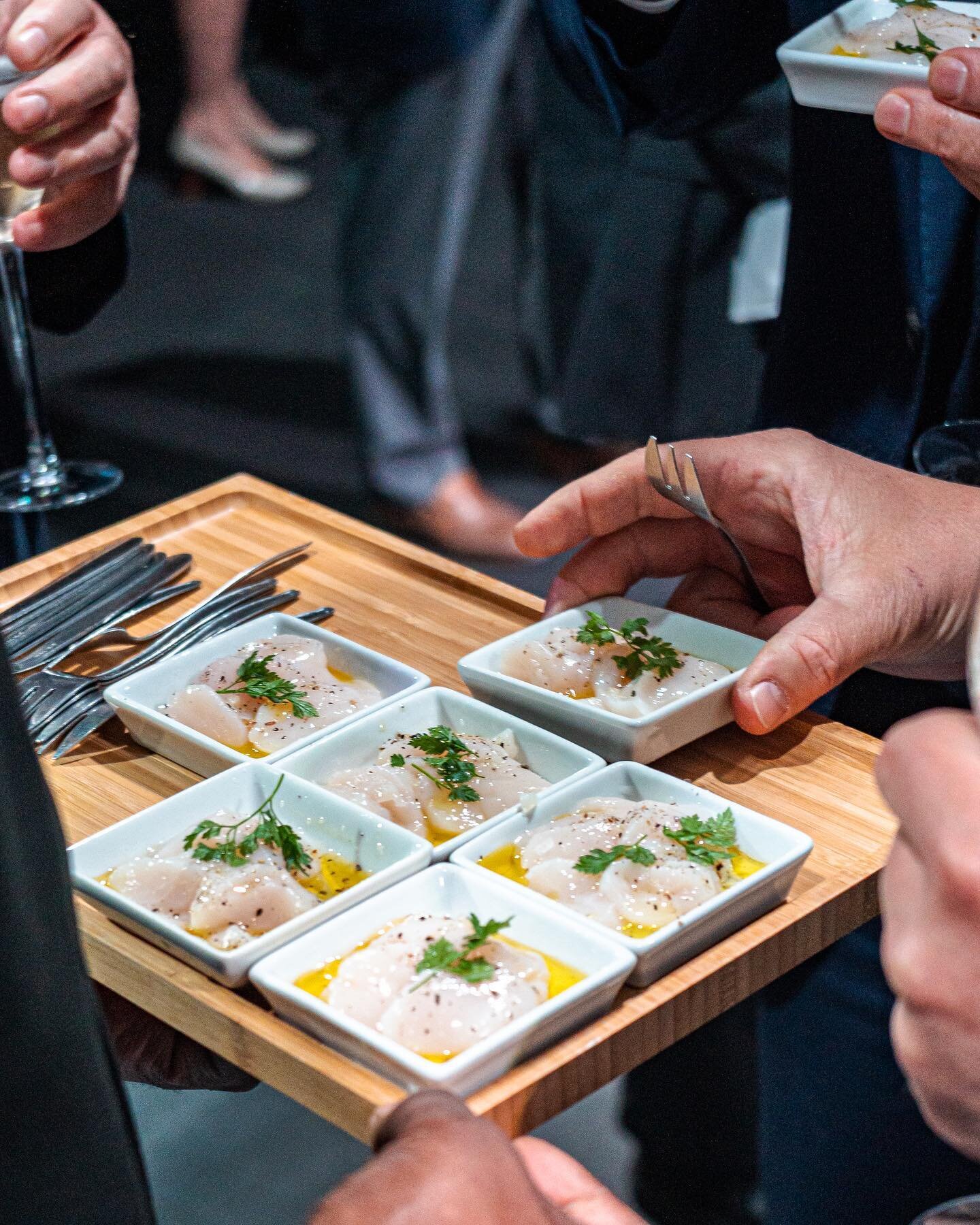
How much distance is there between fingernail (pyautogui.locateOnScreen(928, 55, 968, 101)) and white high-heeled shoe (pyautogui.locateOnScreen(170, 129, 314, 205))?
13.4ft

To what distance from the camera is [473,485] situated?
3689 millimetres

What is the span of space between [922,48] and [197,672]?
2.64ft

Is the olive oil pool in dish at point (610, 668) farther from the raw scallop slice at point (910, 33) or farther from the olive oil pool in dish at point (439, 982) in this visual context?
the raw scallop slice at point (910, 33)

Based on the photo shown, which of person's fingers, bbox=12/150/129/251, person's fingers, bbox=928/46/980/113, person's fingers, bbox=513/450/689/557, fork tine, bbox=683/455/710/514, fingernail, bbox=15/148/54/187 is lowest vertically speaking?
person's fingers, bbox=513/450/689/557

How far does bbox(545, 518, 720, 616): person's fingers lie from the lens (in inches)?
50.5

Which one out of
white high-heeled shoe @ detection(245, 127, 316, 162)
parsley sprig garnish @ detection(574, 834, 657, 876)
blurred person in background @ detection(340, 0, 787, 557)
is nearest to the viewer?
parsley sprig garnish @ detection(574, 834, 657, 876)

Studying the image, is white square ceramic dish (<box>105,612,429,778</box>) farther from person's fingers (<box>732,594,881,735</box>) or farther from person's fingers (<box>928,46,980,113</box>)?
person's fingers (<box>928,46,980,113</box>)

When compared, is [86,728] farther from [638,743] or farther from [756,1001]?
[756,1001]

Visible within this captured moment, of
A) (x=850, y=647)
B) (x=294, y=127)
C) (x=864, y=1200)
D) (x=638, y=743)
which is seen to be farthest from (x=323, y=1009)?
(x=294, y=127)

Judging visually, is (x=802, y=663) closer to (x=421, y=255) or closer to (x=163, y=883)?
(x=163, y=883)

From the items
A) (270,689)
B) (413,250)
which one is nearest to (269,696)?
(270,689)

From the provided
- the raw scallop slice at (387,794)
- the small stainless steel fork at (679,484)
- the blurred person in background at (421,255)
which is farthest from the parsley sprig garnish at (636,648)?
the blurred person in background at (421,255)

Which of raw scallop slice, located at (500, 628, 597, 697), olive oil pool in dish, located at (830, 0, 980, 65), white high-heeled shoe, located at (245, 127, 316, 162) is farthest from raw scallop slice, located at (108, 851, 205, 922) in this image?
white high-heeled shoe, located at (245, 127, 316, 162)

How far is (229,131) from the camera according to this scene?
500 centimetres
